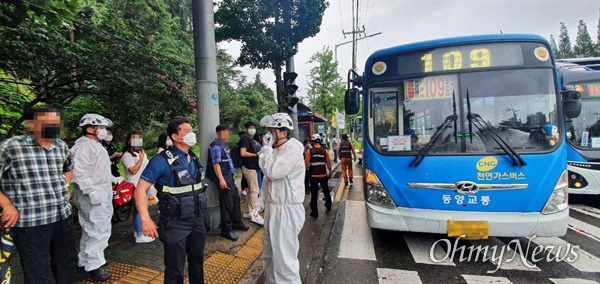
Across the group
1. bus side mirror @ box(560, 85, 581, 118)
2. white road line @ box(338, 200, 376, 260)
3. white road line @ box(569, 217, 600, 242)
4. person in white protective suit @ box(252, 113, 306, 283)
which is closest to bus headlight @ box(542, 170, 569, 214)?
bus side mirror @ box(560, 85, 581, 118)

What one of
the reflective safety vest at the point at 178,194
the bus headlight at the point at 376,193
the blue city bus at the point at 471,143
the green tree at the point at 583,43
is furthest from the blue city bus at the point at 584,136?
the green tree at the point at 583,43

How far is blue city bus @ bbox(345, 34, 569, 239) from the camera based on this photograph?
332cm

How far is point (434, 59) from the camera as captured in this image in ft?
12.5

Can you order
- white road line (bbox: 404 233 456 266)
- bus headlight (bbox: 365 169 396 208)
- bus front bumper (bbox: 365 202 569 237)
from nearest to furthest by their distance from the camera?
bus front bumper (bbox: 365 202 569 237)
white road line (bbox: 404 233 456 266)
bus headlight (bbox: 365 169 396 208)

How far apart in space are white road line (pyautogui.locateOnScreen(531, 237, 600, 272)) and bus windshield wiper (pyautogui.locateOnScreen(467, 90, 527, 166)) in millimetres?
1392

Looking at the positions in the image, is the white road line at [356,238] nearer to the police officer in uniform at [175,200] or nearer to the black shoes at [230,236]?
the black shoes at [230,236]

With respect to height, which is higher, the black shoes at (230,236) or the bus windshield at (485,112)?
the bus windshield at (485,112)

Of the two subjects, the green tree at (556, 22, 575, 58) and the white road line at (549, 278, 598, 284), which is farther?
the green tree at (556, 22, 575, 58)

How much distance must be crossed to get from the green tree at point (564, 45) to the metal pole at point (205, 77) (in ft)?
271

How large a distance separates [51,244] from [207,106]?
8.36ft

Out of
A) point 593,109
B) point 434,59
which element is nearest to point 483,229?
point 434,59

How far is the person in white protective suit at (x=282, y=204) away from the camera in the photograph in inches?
107

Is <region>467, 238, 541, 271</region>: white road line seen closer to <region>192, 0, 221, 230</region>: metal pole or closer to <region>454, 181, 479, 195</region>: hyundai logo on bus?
<region>454, 181, 479, 195</region>: hyundai logo on bus

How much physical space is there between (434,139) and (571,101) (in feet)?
6.92
